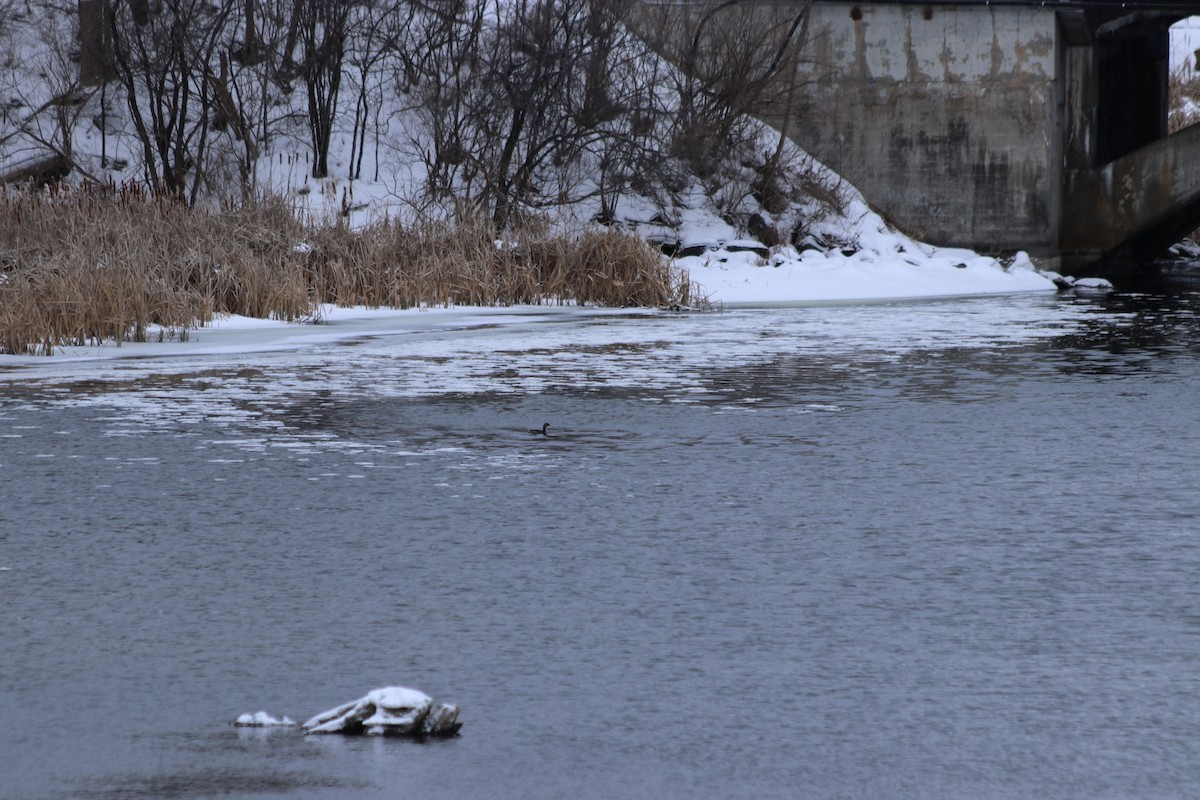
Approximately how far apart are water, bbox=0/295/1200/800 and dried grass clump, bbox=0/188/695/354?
390cm

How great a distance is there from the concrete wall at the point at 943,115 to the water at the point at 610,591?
19.3m

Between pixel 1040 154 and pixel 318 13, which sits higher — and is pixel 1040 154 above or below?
below

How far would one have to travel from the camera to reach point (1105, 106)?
35.0 meters

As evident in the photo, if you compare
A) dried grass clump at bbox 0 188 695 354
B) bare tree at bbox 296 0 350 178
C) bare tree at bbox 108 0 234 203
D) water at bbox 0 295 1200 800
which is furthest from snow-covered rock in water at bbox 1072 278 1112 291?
water at bbox 0 295 1200 800

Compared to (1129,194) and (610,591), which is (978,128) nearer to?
(1129,194)

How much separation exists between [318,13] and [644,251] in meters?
11.4

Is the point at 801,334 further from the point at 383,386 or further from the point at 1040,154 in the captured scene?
the point at 1040,154

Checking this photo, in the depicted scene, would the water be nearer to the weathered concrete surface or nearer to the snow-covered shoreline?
the snow-covered shoreline

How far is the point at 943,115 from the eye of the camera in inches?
1169

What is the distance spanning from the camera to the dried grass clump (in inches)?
573

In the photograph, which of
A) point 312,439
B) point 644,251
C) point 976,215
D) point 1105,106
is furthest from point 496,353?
point 1105,106

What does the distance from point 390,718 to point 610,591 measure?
1477 millimetres

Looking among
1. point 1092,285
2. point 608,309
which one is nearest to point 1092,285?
point 1092,285

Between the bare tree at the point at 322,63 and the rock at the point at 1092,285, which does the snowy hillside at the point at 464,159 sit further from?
the rock at the point at 1092,285
